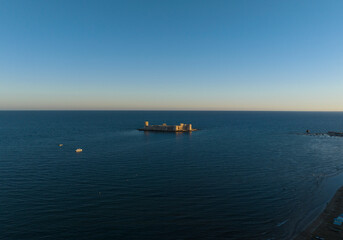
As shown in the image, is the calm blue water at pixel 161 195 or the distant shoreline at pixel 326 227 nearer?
the distant shoreline at pixel 326 227


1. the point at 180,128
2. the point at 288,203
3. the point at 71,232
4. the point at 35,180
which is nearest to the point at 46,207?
the point at 71,232

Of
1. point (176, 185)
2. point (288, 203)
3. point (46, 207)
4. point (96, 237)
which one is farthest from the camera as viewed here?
point (176, 185)

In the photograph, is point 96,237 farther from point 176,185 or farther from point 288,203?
point 288,203

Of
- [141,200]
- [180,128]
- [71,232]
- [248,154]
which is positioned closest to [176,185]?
[141,200]

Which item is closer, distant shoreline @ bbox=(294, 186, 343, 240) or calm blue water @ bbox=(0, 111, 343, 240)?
distant shoreline @ bbox=(294, 186, 343, 240)

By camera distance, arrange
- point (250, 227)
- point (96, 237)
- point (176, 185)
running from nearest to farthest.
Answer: point (96, 237) < point (250, 227) < point (176, 185)

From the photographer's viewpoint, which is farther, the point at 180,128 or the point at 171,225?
the point at 180,128

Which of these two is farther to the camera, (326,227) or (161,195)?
(161,195)
